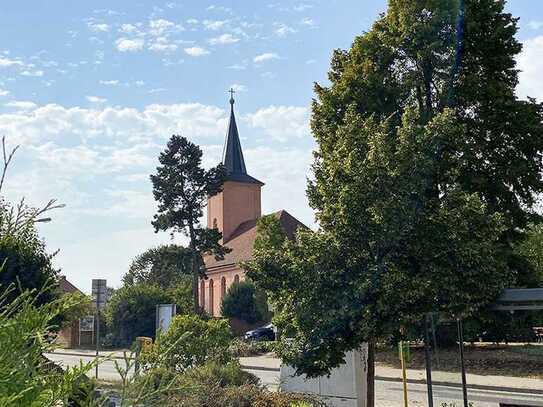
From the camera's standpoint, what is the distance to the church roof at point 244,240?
64.4 meters

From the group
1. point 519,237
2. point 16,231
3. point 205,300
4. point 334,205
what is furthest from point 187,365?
point 205,300

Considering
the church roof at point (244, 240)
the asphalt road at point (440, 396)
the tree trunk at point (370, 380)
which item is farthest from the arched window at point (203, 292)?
the tree trunk at point (370, 380)

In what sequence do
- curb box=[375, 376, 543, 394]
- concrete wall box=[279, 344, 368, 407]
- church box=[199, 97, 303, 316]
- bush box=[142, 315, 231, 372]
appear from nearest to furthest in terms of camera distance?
concrete wall box=[279, 344, 368, 407] < bush box=[142, 315, 231, 372] < curb box=[375, 376, 543, 394] < church box=[199, 97, 303, 316]

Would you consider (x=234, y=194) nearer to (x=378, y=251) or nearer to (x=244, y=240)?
(x=244, y=240)

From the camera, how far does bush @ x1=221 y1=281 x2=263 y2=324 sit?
50594mm

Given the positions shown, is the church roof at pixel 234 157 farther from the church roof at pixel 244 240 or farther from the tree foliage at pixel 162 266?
the tree foliage at pixel 162 266

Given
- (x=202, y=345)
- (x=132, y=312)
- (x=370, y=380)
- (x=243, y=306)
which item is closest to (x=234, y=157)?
(x=243, y=306)

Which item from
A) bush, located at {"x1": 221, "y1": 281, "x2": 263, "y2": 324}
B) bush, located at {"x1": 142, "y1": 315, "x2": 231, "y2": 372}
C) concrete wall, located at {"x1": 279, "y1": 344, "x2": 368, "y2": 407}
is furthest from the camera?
bush, located at {"x1": 221, "y1": 281, "x2": 263, "y2": 324}

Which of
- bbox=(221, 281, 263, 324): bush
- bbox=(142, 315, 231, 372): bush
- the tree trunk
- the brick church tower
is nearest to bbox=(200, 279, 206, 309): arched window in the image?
the brick church tower

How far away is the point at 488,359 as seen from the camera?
76.1 ft

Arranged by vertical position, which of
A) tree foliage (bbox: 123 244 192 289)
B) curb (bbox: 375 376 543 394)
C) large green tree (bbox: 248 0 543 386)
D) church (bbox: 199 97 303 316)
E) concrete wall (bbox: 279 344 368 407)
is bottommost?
curb (bbox: 375 376 543 394)

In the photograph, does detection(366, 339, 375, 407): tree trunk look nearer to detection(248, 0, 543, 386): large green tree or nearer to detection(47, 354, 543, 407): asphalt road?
detection(248, 0, 543, 386): large green tree

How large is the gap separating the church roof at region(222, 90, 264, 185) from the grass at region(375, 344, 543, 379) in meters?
48.6

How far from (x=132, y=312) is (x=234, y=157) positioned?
32989mm
